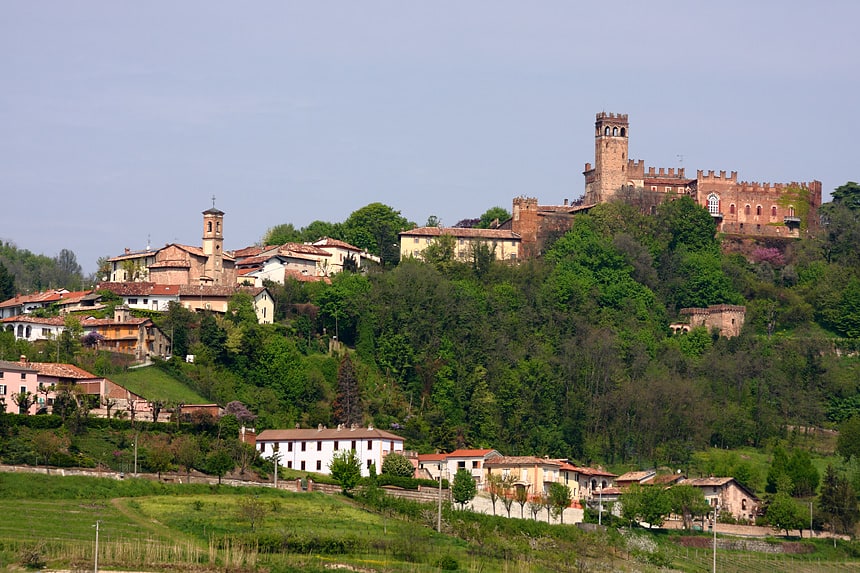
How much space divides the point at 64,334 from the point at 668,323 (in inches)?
1726

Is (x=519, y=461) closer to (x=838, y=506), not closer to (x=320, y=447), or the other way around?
(x=320, y=447)

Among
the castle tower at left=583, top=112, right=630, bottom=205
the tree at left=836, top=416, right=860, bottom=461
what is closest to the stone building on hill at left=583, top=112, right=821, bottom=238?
the castle tower at left=583, top=112, right=630, bottom=205

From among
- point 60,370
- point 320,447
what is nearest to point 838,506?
point 320,447

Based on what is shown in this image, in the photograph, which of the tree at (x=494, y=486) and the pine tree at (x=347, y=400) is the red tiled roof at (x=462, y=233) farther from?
the tree at (x=494, y=486)

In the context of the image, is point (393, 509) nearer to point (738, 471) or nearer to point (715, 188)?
point (738, 471)

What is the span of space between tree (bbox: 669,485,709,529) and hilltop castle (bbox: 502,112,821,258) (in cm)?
4325

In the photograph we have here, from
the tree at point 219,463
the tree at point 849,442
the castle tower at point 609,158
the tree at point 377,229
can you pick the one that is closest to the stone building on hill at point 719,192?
the castle tower at point 609,158

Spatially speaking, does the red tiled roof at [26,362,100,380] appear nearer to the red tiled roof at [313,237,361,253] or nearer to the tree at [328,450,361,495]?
the tree at [328,450,361,495]

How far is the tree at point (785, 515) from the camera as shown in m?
95.9

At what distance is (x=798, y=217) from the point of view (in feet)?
461

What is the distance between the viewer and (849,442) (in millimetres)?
109125

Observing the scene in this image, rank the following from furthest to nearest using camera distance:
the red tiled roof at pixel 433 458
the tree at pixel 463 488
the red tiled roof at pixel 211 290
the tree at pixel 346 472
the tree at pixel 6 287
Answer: the tree at pixel 6 287, the red tiled roof at pixel 211 290, the red tiled roof at pixel 433 458, the tree at pixel 463 488, the tree at pixel 346 472

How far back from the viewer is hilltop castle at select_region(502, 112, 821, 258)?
139 m

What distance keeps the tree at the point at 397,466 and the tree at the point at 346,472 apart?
255 cm
